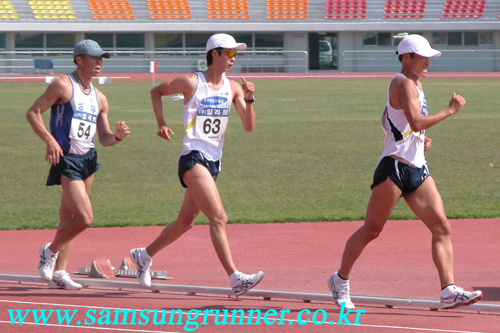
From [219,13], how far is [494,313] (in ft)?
153

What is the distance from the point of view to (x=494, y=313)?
19.5ft

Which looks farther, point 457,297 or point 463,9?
point 463,9

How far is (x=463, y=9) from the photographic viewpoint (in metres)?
52.1

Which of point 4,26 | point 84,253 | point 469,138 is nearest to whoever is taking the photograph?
point 84,253

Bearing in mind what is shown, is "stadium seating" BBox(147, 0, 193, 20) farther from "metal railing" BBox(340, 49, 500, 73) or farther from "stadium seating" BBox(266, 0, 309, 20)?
"metal railing" BBox(340, 49, 500, 73)

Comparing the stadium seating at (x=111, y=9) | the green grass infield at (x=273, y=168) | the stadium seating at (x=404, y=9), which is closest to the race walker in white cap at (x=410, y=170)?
the green grass infield at (x=273, y=168)

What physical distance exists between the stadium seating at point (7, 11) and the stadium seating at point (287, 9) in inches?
622

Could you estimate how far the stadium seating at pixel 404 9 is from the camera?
169 feet

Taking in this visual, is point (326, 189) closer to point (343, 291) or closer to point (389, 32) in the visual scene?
point (343, 291)

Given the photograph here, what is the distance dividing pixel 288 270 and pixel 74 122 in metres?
2.44

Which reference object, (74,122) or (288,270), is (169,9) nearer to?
(288,270)

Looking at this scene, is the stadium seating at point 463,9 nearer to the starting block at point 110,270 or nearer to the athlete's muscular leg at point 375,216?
the starting block at point 110,270

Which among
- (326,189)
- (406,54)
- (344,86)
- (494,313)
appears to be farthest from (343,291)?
(344,86)

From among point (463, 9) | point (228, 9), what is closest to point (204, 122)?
point (228, 9)
